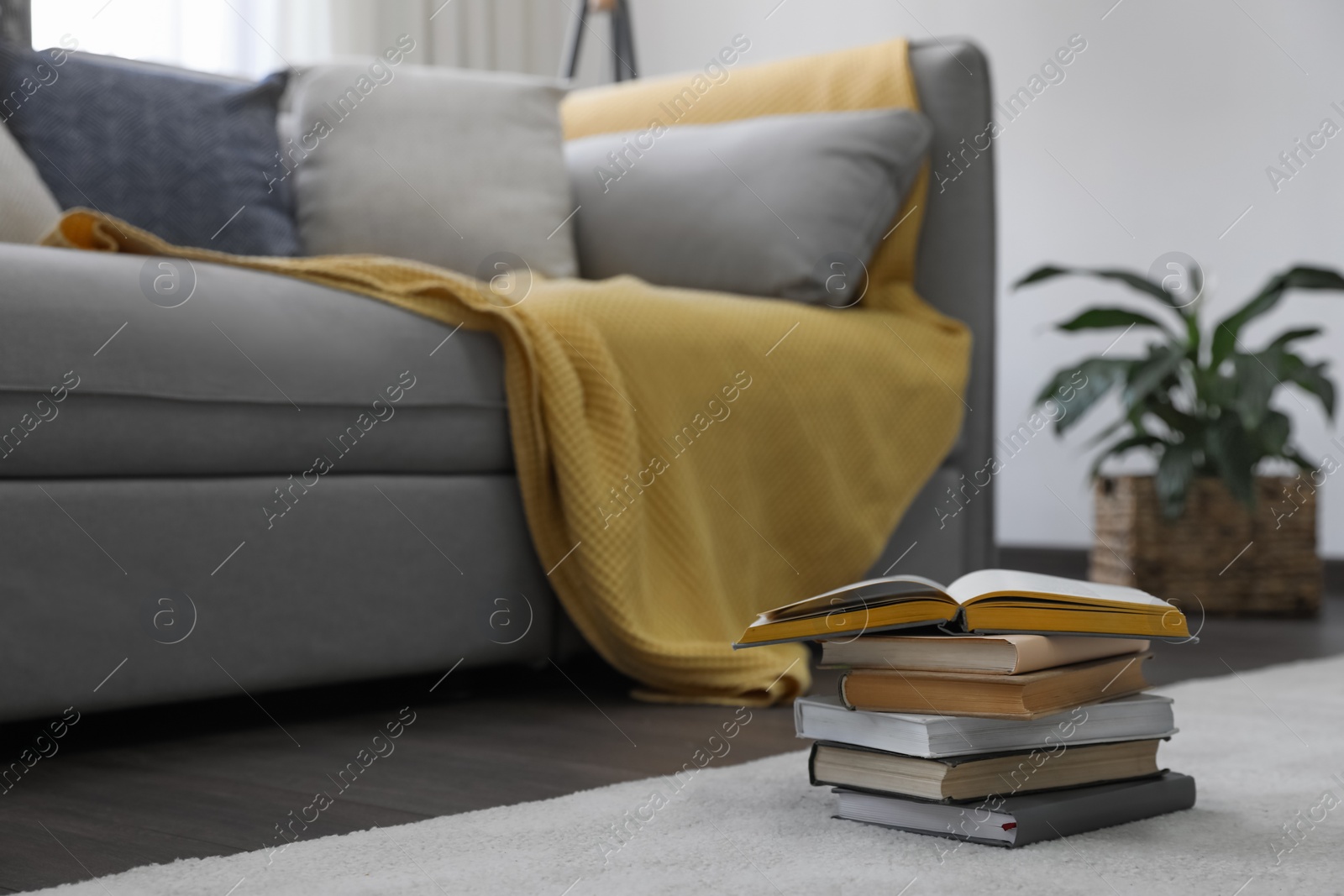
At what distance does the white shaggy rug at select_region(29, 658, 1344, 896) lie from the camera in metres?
0.77

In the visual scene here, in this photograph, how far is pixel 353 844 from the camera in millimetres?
861

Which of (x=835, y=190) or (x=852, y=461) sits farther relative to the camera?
(x=835, y=190)

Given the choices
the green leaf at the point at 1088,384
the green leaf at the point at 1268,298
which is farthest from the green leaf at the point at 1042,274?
the green leaf at the point at 1268,298

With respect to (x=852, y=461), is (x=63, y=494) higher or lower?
higher

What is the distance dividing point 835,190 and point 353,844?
4.36 ft

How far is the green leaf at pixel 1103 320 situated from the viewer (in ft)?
8.35

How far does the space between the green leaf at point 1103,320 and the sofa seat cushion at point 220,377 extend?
142 centimetres

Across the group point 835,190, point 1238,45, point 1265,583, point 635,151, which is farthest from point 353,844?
point 1238,45

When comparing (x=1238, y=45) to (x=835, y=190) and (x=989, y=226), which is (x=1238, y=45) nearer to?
(x=989, y=226)

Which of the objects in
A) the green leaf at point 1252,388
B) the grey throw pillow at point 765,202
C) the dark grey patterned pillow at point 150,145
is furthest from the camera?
the green leaf at point 1252,388

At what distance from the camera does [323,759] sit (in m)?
1.17

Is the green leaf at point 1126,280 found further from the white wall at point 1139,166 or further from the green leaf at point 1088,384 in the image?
the white wall at point 1139,166

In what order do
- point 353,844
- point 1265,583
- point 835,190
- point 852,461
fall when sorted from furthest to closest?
point 1265,583, point 835,190, point 852,461, point 353,844

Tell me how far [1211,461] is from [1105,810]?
1.78 m
